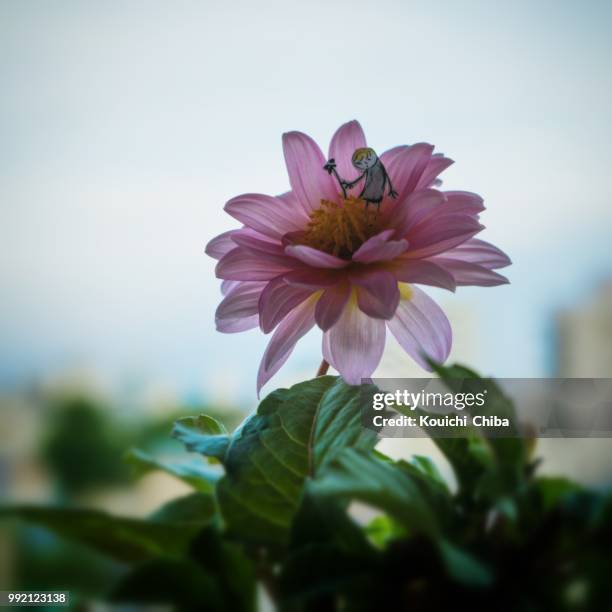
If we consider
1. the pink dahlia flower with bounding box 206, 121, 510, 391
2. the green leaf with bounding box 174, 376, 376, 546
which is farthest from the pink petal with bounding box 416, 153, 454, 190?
the green leaf with bounding box 174, 376, 376, 546

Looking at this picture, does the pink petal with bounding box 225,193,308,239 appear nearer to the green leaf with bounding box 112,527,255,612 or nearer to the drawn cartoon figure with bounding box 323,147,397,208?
the drawn cartoon figure with bounding box 323,147,397,208

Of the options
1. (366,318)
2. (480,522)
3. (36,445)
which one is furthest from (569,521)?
(36,445)

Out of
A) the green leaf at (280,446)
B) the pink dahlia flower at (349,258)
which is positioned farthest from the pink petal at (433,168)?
the green leaf at (280,446)

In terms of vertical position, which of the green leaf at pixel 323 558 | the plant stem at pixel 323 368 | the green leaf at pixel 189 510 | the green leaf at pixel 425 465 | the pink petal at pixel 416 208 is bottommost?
the green leaf at pixel 425 465

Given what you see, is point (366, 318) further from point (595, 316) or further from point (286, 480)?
point (595, 316)

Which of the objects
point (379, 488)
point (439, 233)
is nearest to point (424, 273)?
point (439, 233)

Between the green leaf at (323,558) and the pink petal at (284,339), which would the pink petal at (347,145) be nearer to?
the pink petal at (284,339)
